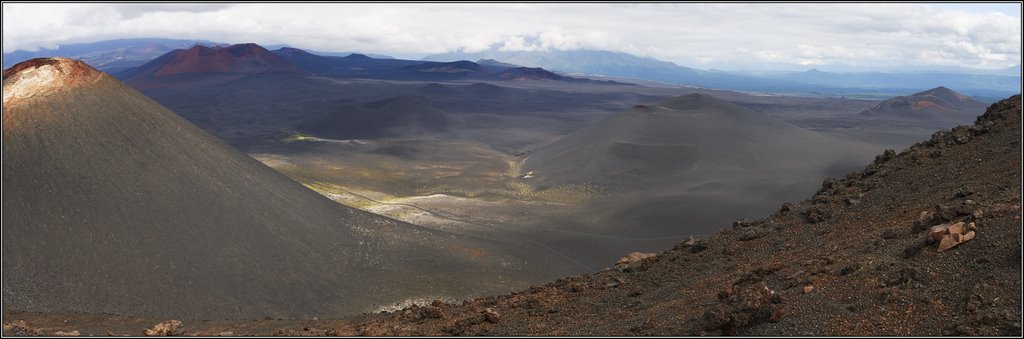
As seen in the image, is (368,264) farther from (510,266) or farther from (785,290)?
(785,290)

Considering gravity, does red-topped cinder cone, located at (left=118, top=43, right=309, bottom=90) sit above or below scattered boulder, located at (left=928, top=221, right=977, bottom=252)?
above

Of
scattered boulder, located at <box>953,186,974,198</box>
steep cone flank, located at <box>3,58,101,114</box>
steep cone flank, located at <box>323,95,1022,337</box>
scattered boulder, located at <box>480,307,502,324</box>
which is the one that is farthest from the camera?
steep cone flank, located at <box>3,58,101,114</box>

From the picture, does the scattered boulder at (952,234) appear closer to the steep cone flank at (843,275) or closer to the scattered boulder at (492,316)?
the steep cone flank at (843,275)

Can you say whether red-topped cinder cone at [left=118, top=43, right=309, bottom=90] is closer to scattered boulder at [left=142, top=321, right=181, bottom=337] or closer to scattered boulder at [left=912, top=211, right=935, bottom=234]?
scattered boulder at [left=142, top=321, right=181, bottom=337]

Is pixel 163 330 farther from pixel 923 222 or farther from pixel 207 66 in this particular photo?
pixel 207 66

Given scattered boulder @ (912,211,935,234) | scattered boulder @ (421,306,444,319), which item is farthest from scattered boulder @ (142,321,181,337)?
scattered boulder @ (912,211,935,234)

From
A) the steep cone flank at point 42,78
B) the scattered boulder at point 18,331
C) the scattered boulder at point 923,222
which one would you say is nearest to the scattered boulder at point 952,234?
the scattered boulder at point 923,222

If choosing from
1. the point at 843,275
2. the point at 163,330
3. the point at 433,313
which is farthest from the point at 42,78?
the point at 843,275
